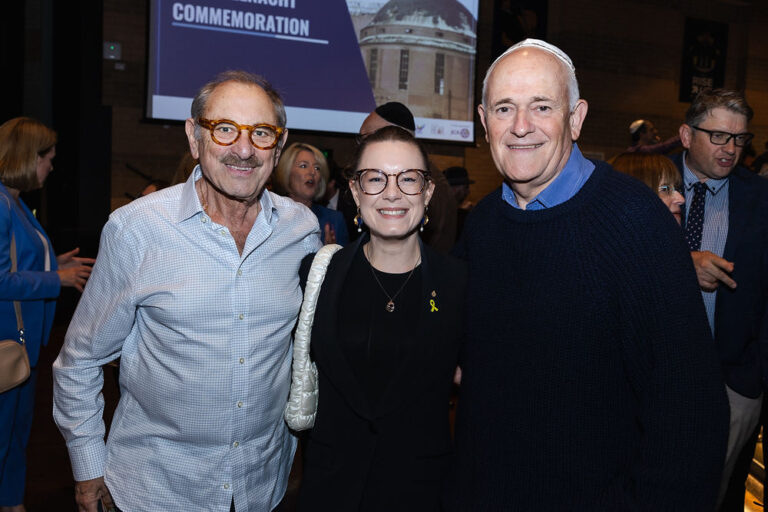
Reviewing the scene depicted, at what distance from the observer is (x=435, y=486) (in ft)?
5.38

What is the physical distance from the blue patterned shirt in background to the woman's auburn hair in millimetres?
2867

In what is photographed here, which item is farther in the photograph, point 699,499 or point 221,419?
point 221,419

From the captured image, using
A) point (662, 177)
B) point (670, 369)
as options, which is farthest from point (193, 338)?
point (662, 177)

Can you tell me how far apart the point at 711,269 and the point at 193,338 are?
5.48ft

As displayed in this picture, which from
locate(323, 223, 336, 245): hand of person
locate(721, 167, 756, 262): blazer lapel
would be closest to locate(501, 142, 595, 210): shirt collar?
locate(721, 167, 756, 262): blazer lapel

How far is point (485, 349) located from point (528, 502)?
356mm

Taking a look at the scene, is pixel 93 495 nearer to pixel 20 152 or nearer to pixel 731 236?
pixel 20 152

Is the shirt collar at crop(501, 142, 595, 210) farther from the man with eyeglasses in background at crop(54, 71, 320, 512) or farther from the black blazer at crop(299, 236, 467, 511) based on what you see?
the man with eyeglasses in background at crop(54, 71, 320, 512)

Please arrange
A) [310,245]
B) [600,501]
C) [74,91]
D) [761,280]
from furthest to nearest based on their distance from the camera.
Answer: [74,91]
[761,280]
[310,245]
[600,501]

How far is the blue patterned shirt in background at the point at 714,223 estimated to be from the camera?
2250 mm

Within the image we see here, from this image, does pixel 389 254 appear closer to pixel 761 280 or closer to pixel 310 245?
pixel 310 245

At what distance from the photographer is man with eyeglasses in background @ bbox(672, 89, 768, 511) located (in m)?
2.20

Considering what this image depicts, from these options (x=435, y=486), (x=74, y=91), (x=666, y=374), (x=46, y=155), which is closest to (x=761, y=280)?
(x=666, y=374)

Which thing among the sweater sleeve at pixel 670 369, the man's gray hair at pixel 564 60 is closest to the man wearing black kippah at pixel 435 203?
the man's gray hair at pixel 564 60
